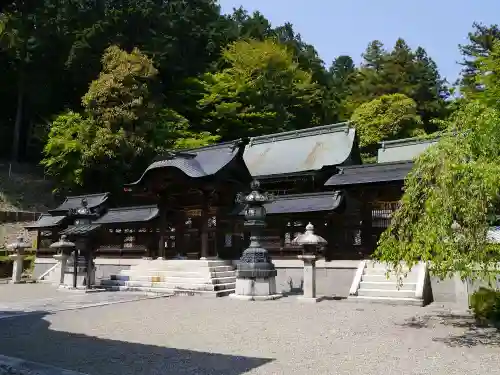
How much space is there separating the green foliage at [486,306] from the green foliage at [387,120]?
2449 centimetres

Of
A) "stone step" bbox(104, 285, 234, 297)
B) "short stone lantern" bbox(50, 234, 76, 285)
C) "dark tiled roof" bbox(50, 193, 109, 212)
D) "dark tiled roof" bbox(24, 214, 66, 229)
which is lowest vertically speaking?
"stone step" bbox(104, 285, 234, 297)

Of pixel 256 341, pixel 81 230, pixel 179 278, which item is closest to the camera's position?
pixel 256 341

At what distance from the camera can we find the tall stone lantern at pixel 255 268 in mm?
14758

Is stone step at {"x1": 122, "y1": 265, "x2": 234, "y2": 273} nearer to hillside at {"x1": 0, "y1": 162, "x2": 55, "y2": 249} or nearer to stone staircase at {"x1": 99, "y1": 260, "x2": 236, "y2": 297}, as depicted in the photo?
stone staircase at {"x1": 99, "y1": 260, "x2": 236, "y2": 297}

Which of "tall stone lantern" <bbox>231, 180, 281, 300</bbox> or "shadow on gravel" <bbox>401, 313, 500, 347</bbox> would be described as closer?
"shadow on gravel" <bbox>401, 313, 500, 347</bbox>

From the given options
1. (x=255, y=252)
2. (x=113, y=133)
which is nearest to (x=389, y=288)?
(x=255, y=252)

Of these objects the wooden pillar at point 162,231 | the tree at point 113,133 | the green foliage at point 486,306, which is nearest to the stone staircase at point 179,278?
the wooden pillar at point 162,231

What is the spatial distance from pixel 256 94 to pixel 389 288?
74.6ft

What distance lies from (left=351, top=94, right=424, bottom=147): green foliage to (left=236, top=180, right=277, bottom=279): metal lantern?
20.5 meters

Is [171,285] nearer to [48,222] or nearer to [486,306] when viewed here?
[486,306]

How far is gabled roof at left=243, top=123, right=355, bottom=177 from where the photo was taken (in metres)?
22.8

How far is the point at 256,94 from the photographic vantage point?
34.0 metres

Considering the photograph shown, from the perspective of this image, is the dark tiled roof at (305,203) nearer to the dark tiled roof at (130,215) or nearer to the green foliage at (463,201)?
the dark tiled roof at (130,215)

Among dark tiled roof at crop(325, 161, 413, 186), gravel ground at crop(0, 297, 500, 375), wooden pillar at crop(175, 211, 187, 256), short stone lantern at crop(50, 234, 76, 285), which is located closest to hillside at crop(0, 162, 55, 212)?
short stone lantern at crop(50, 234, 76, 285)
